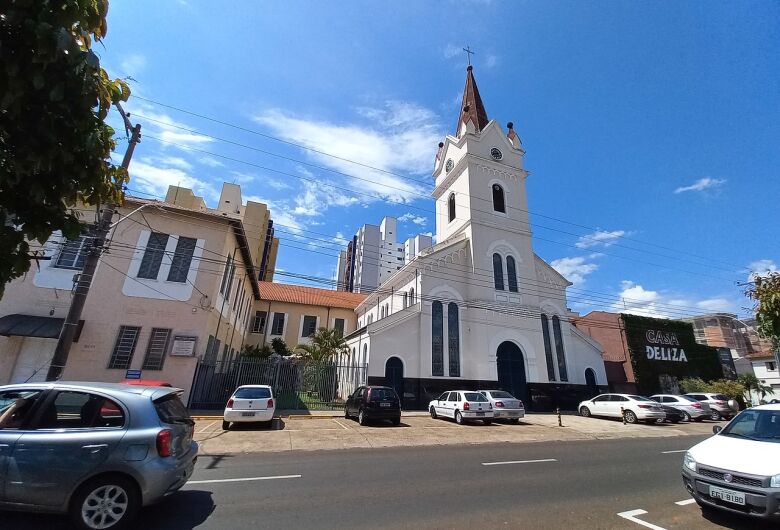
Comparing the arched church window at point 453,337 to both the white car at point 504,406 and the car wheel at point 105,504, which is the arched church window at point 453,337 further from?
the car wheel at point 105,504

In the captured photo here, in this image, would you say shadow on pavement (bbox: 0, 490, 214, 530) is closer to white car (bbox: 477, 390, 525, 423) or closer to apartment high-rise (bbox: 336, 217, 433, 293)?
white car (bbox: 477, 390, 525, 423)

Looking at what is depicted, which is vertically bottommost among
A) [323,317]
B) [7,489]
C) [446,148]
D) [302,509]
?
[302,509]

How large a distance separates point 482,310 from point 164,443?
23.6 m

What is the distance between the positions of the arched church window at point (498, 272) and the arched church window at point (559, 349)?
5.44 meters

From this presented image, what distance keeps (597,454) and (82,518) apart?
1208 cm

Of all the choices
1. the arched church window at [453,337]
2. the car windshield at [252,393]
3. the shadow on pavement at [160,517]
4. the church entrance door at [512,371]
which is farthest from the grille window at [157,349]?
the church entrance door at [512,371]

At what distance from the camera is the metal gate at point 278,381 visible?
57.9 ft

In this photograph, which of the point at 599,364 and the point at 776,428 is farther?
the point at 599,364

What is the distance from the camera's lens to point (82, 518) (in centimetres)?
415

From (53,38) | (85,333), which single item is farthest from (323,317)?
(53,38)

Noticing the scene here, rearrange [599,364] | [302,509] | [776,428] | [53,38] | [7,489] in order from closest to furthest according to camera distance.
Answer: [53,38], [7,489], [302,509], [776,428], [599,364]

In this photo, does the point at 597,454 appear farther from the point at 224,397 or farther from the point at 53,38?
the point at 224,397

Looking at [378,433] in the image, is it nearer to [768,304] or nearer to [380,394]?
[380,394]

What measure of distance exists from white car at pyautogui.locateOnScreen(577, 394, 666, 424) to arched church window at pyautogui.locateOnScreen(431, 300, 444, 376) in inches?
390
